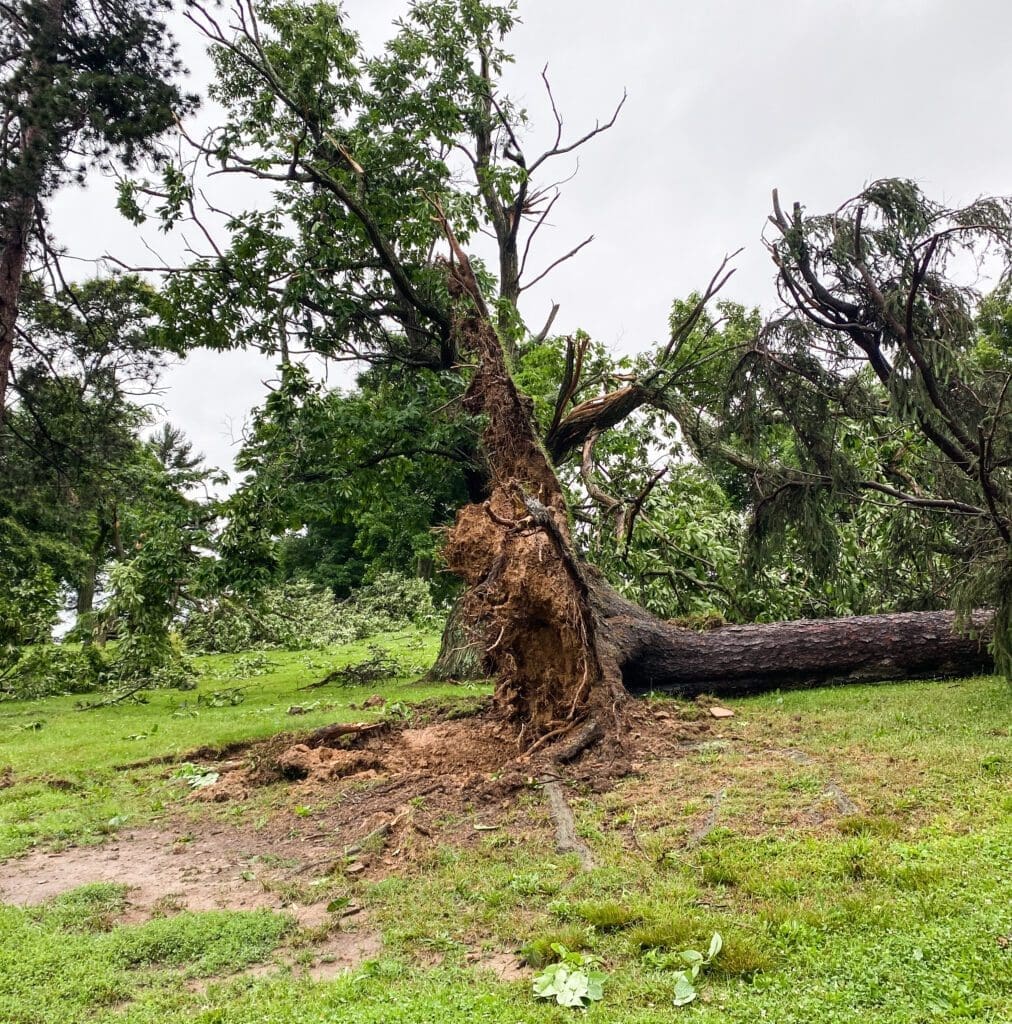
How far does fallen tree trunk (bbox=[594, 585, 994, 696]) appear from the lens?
827 centimetres

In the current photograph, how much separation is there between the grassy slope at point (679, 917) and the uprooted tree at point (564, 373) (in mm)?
1870

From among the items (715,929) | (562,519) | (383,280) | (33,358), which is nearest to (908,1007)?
(715,929)

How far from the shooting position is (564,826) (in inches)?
176

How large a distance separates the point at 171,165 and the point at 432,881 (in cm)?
1085

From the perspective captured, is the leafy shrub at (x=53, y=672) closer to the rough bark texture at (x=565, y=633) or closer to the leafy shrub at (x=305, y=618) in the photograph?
the leafy shrub at (x=305, y=618)

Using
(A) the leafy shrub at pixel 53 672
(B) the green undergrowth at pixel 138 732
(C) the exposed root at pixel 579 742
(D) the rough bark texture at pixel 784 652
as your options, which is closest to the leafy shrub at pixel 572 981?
(C) the exposed root at pixel 579 742

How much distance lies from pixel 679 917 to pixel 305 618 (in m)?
18.4

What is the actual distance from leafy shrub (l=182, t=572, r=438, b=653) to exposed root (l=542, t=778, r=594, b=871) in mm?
9089

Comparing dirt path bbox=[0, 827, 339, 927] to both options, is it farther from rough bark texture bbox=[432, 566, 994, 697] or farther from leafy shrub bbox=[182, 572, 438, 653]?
leafy shrub bbox=[182, 572, 438, 653]

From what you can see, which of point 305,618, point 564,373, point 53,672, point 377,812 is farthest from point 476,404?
point 305,618

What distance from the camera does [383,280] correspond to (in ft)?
40.4

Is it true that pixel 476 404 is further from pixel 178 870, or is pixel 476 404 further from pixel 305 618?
pixel 305 618

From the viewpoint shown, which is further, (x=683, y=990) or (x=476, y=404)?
(x=476, y=404)

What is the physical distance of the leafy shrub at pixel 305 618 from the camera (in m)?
16.1
